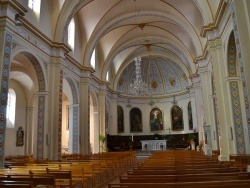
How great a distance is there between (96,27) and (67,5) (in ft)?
13.7

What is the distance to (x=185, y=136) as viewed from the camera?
2795cm

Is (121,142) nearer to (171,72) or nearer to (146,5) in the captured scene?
(171,72)

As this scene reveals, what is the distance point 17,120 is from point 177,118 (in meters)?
17.8

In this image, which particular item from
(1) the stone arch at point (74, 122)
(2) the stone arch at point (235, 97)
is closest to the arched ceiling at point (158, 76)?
(1) the stone arch at point (74, 122)

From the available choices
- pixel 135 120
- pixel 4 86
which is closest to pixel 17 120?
pixel 4 86

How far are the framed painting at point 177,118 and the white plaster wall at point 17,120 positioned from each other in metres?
16.9

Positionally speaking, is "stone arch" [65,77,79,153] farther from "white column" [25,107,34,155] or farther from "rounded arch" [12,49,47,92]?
"white column" [25,107,34,155]

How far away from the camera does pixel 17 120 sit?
19734mm

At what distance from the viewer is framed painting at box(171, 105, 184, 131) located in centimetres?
2931

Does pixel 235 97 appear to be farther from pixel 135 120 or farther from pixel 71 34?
pixel 135 120

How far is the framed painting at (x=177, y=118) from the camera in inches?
1154


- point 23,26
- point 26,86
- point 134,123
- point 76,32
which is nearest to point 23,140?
point 26,86

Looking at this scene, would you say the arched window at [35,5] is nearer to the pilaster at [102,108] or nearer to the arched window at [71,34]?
the arched window at [71,34]

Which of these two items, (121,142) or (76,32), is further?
(121,142)
